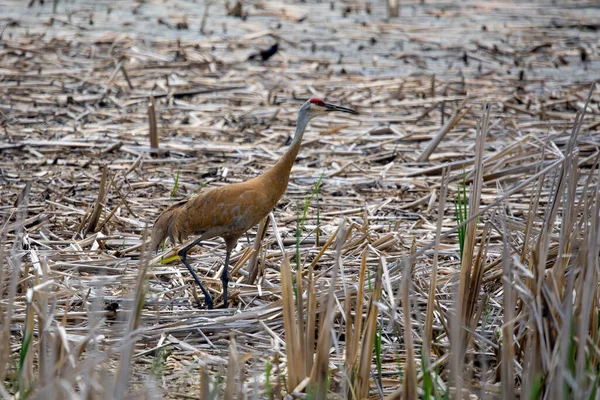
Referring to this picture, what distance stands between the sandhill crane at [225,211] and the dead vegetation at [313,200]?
146 mm

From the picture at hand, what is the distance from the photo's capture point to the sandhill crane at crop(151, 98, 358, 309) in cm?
473

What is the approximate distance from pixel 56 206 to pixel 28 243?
84cm

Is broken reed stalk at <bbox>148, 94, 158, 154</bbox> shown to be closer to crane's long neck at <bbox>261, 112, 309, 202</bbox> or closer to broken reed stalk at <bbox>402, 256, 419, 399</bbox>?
crane's long neck at <bbox>261, 112, 309, 202</bbox>

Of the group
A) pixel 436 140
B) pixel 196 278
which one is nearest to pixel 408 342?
pixel 196 278

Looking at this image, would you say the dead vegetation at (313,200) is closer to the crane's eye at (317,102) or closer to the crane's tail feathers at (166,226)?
the crane's tail feathers at (166,226)

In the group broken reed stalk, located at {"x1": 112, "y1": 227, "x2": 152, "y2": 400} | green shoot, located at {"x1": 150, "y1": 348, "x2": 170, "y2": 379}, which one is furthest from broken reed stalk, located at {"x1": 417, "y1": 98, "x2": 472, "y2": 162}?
broken reed stalk, located at {"x1": 112, "y1": 227, "x2": 152, "y2": 400}

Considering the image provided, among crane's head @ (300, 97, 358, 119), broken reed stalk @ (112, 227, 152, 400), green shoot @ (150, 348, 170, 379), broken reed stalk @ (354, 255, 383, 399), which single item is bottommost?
green shoot @ (150, 348, 170, 379)

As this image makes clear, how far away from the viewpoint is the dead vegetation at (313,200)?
11.1ft

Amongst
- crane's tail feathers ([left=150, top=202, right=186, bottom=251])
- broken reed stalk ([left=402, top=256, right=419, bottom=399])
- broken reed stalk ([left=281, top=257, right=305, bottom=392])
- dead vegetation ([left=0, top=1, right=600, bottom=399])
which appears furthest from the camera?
crane's tail feathers ([left=150, top=202, right=186, bottom=251])

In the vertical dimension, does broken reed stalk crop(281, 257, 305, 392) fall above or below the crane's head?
below

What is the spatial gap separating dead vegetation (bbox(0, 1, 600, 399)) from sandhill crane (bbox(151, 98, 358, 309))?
0.48 ft

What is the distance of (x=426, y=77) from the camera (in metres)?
9.82

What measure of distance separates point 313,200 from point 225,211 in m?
1.59

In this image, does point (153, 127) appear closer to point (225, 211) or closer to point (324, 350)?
point (225, 211)
